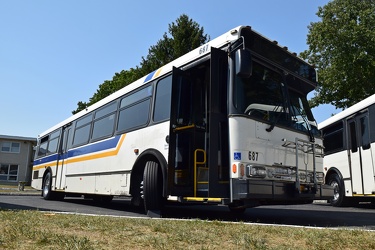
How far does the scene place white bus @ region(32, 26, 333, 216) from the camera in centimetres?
620

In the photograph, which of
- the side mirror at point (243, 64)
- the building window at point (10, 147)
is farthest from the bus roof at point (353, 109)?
the building window at point (10, 147)

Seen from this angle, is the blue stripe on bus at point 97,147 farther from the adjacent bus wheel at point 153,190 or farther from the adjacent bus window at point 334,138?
the adjacent bus window at point 334,138

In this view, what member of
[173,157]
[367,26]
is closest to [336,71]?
[367,26]

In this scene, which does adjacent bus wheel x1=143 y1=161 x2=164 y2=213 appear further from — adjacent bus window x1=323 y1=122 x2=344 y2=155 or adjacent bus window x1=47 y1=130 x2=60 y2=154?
adjacent bus window x1=47 y1=130 x2=60 y2=154

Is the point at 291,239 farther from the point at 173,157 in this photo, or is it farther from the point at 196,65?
the point at 196,65

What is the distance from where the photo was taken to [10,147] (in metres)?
44.8

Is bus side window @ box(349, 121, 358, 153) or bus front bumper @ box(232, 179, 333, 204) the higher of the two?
bus side window @ box(349, 121, 358, 153)

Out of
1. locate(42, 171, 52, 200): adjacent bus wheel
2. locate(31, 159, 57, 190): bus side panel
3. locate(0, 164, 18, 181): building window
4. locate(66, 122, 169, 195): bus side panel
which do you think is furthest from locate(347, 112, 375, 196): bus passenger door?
locate(0, 164, 18, 181): building window

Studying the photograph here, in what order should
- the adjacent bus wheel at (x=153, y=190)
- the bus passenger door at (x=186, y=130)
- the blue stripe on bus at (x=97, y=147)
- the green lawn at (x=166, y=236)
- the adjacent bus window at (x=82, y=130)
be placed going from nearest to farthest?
the green lawn at (x=166, y=236)
the bus passenger door at (x=186, y=130)
the adjacent bus wheel at (x=153, y=190)
the blue stripe on bus at (x=97, y=147)
the adjacent bus window at (x=82, y=130)

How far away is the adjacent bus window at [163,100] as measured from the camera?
7780 mm

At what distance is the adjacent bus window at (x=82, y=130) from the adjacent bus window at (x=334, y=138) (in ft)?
29.2

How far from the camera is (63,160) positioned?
1370 centimetres

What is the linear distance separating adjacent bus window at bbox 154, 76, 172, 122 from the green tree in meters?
18.5

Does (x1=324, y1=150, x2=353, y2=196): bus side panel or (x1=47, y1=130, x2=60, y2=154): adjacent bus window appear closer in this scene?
(x1=324, y1=150, x2=353, y2=196): bus side panel
